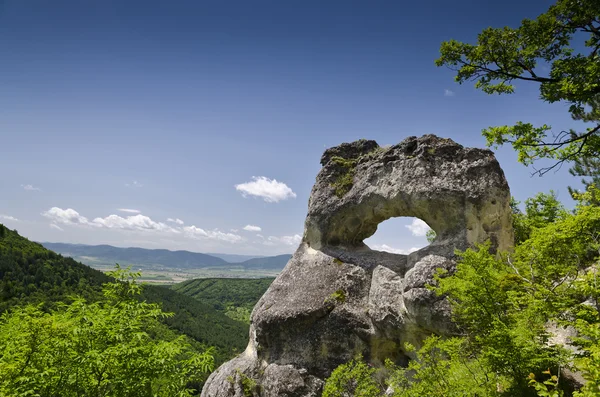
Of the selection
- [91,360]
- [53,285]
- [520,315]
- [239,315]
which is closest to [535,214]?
[520,315]

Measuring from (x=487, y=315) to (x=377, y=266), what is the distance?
933 centimetres

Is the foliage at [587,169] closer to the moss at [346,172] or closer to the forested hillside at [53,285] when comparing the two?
the moss at [346,172]

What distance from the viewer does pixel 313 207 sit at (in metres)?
21.5

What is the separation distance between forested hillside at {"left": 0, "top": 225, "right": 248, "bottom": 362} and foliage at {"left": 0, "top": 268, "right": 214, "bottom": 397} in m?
53.9

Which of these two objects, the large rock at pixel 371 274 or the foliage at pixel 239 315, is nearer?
the large rock at pixel 371 274

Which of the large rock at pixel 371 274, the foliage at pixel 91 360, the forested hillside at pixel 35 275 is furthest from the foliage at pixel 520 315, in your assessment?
the forested hillside at pixel 35 275

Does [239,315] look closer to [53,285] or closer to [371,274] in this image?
[53,285]

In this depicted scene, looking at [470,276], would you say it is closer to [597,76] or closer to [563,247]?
[563,247]

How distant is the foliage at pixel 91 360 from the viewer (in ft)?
27.5

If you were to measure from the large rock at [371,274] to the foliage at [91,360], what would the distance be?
7790 mm

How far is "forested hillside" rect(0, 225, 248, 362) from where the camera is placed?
78.2m

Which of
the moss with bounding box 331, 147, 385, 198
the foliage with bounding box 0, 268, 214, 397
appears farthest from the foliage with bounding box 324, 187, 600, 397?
the moss with bounding box 331, 147, 385, 198

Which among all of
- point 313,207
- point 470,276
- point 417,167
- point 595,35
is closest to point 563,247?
point 470,276

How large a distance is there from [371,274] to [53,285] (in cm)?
9851
